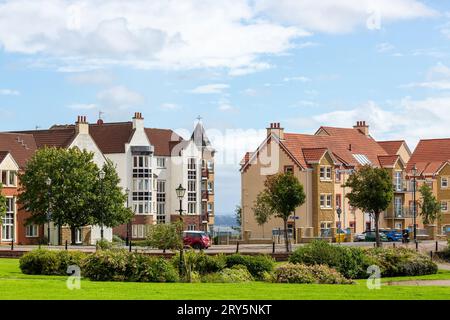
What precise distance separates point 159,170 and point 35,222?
1365 inches

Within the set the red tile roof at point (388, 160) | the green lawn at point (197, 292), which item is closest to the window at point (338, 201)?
the red tile roof at point (388, 160)

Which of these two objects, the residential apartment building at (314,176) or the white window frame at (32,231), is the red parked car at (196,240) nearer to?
the residential apartment building at (314,176)

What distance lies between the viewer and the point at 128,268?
3719cm

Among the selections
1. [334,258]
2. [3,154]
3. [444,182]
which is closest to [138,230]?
[3,154]

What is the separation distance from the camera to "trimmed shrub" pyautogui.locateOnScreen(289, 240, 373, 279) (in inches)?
1761

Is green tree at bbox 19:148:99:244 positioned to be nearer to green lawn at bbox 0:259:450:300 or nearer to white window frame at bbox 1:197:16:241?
white window frame at bbox 1:197:16:241

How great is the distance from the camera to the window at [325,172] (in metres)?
101

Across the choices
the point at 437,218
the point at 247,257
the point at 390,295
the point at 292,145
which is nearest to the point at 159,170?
the point at 292,145

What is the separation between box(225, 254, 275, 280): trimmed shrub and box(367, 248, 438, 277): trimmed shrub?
737 cm

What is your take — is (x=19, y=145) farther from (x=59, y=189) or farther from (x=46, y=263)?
(x=46, y=263)

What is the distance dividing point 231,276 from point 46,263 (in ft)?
30.4

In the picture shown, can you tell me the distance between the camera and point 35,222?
85.8 metres

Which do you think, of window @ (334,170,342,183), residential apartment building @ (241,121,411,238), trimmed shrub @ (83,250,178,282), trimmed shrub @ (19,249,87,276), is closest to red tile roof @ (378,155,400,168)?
residential apartment building @ (241,121,411,238)
